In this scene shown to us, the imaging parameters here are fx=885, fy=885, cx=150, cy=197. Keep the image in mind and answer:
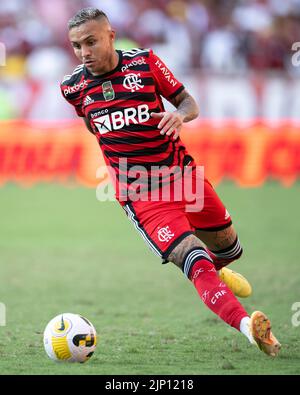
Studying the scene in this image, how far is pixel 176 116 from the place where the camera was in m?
7.08

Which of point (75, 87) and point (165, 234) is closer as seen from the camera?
point (165, 234)

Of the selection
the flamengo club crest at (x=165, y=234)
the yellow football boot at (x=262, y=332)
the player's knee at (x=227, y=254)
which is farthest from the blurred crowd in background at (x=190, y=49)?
the yellow football boot at (x=262, y=332)

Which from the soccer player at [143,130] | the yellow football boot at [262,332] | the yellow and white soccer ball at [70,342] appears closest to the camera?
the yellow football boot at [262,332]

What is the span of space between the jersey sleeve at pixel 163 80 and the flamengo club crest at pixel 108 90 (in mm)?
389

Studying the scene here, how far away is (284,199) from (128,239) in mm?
4230

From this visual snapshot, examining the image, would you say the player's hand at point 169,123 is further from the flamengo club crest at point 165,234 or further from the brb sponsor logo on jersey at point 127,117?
the flamengo club crest at point 165,234

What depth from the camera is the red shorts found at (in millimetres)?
7004

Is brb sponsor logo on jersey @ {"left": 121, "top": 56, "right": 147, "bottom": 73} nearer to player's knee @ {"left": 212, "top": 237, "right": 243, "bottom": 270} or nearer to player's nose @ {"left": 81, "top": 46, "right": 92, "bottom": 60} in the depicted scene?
player's nose @ {"left": 81, "top": 46, "right": 92, "bottom": 60}

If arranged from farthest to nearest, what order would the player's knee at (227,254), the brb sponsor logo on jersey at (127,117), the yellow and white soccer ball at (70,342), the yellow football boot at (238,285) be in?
the yellow football boot at (238,285)
the player's knee at (227,254)
the brb sponsor logo on jersey at (127,117)
the yellow and white soccer ball at (70,342)

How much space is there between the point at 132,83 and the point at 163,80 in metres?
0.31

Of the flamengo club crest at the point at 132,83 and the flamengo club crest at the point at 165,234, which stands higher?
the flamengo club crest at the point at 132,83

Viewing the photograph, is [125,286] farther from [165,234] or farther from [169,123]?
[169,123]

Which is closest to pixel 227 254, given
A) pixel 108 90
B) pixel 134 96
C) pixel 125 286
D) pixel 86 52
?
pixel 134 96

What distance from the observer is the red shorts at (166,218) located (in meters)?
7.00
